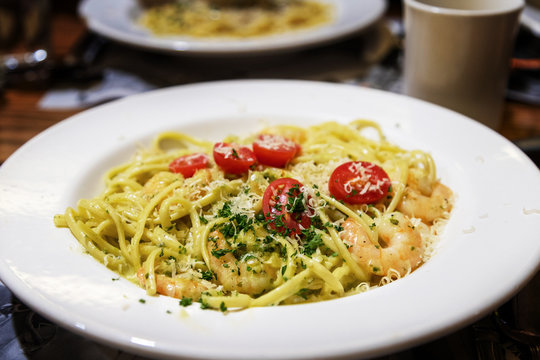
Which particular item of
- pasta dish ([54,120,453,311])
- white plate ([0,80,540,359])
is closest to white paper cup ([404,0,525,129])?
white plate ([0,80,540,359])

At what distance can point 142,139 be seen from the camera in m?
2.91

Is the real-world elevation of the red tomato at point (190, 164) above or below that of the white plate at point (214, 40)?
above

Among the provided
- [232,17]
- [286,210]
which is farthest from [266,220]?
[232,17]

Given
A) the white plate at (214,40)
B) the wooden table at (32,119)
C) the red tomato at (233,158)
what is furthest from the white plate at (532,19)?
the red tomato at (233,158)

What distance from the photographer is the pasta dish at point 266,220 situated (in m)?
2.01

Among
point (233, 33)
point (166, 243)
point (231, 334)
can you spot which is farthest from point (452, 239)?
point (233, 33)

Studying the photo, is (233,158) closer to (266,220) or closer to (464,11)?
(266,220)

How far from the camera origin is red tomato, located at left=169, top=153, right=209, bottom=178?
2547 millimetres

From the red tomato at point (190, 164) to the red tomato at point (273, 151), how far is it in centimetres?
26

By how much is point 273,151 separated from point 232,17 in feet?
8.49

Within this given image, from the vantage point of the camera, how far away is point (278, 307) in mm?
1676

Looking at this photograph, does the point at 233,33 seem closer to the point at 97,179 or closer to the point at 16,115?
the point at 16,115

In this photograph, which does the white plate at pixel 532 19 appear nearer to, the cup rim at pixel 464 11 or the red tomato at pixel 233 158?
the cup rim at pixel 464 11

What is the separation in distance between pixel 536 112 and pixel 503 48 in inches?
29.3
